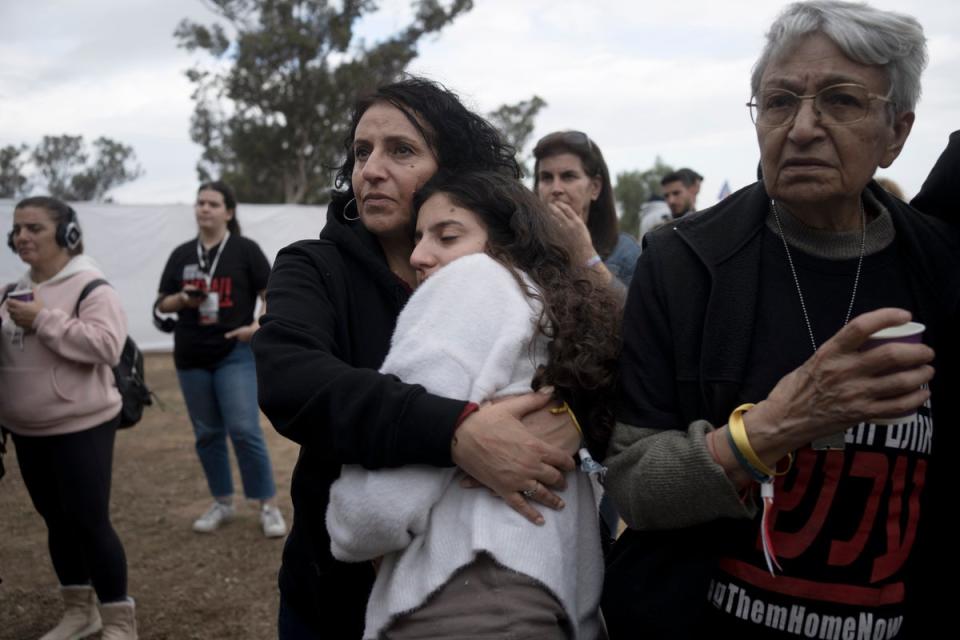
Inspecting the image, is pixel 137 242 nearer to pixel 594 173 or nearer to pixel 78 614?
pixel 78 614

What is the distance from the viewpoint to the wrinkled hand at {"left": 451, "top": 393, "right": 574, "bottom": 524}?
1.52 m

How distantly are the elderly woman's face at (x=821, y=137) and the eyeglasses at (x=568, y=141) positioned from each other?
2319 millimetres

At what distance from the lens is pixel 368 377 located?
5.18 ft

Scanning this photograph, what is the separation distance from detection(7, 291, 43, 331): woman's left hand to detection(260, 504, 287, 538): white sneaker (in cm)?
237

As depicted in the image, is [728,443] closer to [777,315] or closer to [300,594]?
[777,315]

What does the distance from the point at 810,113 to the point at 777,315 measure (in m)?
0.41

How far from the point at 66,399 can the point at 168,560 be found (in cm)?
191

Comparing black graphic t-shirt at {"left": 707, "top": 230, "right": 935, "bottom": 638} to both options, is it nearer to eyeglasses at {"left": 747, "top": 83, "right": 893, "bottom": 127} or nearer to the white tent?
eyeglasses at {"left": 747, "top": 83, "right": 893, "bottom": 127}

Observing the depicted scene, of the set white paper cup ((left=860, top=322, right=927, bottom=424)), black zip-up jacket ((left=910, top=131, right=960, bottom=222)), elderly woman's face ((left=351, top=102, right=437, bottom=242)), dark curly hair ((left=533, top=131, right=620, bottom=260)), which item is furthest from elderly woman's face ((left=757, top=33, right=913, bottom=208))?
dark curly hair ((left=533, top=131, right=620, bottom=260))

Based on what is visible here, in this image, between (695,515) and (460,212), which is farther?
(460,212)

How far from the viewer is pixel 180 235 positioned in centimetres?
1336

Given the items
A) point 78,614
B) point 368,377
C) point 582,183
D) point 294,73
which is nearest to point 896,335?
point 368,377

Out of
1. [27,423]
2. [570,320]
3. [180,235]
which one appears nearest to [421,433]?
[570,320]

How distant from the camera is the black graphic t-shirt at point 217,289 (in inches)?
209
